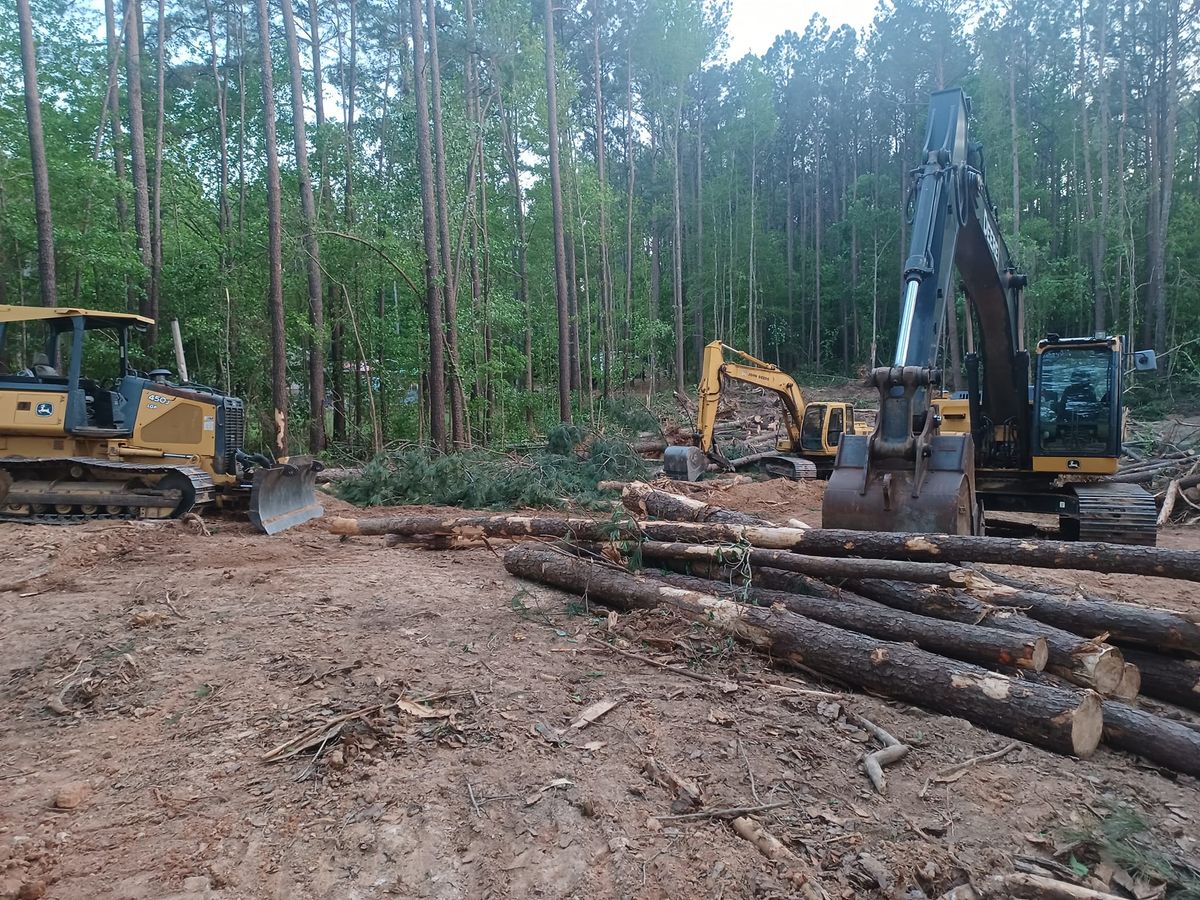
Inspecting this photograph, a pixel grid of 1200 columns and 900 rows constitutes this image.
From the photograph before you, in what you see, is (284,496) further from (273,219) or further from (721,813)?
(721,813)

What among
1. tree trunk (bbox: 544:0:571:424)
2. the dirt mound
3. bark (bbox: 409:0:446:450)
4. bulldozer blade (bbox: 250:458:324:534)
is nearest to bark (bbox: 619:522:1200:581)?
the dirt mound

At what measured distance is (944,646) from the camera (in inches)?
162

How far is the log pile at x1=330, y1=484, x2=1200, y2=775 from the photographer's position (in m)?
3.51

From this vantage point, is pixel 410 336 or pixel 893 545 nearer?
pixel 893 545

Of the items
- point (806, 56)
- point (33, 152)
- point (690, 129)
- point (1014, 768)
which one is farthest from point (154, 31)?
point (806, 56)

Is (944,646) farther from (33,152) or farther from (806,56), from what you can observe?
Result: (806,56)

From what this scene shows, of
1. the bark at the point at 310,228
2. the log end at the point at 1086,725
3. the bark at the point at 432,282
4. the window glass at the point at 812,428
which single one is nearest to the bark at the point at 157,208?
the bark at the point at 310,228

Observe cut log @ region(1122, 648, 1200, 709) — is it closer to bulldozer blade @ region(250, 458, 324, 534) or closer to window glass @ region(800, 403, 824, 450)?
bulldozer blade @ region(250, 458, 324, 534)

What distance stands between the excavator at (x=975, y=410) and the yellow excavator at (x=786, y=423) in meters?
6.06

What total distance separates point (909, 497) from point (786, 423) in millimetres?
Result: 12027

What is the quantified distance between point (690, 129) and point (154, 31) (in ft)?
86.1

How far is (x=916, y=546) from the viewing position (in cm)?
488

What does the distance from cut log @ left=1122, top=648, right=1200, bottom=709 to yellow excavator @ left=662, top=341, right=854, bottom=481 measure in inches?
445

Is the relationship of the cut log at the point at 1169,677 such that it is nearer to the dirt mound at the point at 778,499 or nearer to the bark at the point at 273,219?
the dirt mound at the point at 778,499
